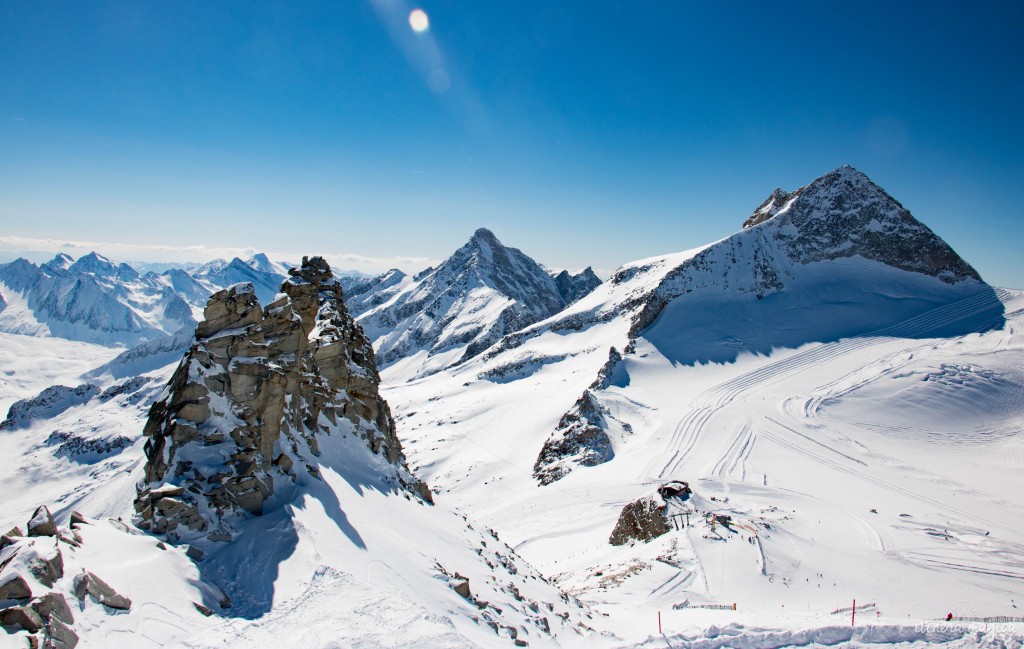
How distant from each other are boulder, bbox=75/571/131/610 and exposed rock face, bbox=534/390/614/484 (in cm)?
4146

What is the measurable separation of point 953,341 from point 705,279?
3732 centimetres

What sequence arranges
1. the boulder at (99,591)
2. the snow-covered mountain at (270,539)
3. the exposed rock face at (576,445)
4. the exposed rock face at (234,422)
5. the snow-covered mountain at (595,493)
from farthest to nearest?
the exposed rock face at (576,445) → the exposed rock face at (234,422) → the snow-covered mountain at (595,493) → the snow-covered mountain at (270,539) → the boulder at (99,591)

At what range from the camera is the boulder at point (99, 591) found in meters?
8.53

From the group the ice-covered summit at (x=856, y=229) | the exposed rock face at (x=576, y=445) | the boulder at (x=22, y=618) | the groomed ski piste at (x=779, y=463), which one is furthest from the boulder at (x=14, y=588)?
the ice-covered summit at (x=856, y=229)

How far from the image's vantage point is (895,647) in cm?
1355

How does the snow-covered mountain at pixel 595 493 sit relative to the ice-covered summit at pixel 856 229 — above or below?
below

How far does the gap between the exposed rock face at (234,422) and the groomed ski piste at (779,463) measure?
13330 millimetres

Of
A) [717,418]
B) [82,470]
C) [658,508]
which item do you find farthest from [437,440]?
[82,470]

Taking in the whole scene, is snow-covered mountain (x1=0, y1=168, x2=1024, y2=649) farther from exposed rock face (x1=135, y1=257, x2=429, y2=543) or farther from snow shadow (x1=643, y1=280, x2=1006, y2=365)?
snow shadow (x1=643, y1=280, x2=1006, y2=365)

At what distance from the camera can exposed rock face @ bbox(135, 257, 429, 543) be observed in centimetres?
1323

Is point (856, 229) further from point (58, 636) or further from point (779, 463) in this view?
point (58, 636)

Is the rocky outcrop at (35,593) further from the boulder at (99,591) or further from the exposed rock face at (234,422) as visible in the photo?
the exposed rock face at (234,422)

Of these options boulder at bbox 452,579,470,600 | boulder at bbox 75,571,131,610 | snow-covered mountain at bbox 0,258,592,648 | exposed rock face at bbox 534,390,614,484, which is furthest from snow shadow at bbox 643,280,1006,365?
boulder at bbox 75,571,131,610

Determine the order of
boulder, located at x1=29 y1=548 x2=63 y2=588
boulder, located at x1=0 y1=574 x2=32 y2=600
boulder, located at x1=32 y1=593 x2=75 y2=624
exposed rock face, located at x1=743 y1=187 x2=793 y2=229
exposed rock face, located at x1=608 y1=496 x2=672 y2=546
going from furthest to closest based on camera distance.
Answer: exposed rock face, located at x1=743 y1=187 x2=793 y2=229
exposed rock face, located at x1=608 y1=496 x2=672 y2=546
boulder, located at x1=29 y1=548 x2=63 y2=588
boulder, located at x1=32 y1=593 x2=75 y2=624
boulder, located at x1=0 y1=574 x2=32 y2=600
